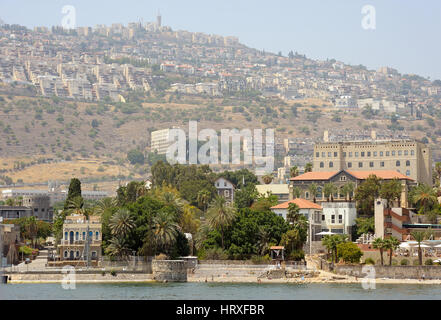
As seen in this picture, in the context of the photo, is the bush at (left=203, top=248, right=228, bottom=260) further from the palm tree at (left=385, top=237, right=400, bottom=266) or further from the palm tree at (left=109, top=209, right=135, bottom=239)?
the palm tree at (left=385, top=237, right=400, bottom=266)

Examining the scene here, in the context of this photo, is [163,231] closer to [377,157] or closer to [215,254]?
[215,254]

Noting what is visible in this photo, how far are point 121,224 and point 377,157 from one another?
69.4 meters

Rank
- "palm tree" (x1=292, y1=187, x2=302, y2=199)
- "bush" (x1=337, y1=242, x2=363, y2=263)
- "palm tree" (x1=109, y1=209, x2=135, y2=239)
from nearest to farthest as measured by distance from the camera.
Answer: "palm tree" (x1=109, y1=209, x2=135, y2=239)
"bush" (x1=337, y1=242, x2=363, y2=263)
"palm tree" (x1=292, y1=187, x2=302, y2=199)

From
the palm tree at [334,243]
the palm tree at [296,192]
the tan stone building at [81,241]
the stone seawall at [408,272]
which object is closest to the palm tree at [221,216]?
the palm tree at [334,243]

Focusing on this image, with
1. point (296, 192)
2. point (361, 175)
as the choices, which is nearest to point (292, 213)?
point (296, 192)

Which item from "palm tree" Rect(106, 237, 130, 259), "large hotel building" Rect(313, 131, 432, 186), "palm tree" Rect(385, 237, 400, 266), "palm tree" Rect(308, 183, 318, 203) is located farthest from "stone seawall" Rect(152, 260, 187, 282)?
"large hotel building" Rect(313, 131, 432, 186)

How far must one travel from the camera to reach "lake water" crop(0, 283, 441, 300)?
85875 mm

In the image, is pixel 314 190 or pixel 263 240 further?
pixel 314 190

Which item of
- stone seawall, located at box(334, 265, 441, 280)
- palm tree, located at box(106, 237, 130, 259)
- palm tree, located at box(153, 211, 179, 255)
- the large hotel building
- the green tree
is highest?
the large hotel building

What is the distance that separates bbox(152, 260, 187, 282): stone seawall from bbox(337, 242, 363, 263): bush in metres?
17.8

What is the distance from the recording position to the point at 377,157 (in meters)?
165

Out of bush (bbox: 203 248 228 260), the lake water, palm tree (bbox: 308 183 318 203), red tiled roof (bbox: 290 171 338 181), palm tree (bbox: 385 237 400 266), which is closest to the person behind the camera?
the lake water

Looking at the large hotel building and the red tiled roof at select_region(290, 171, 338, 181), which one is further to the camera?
the large hotel building
